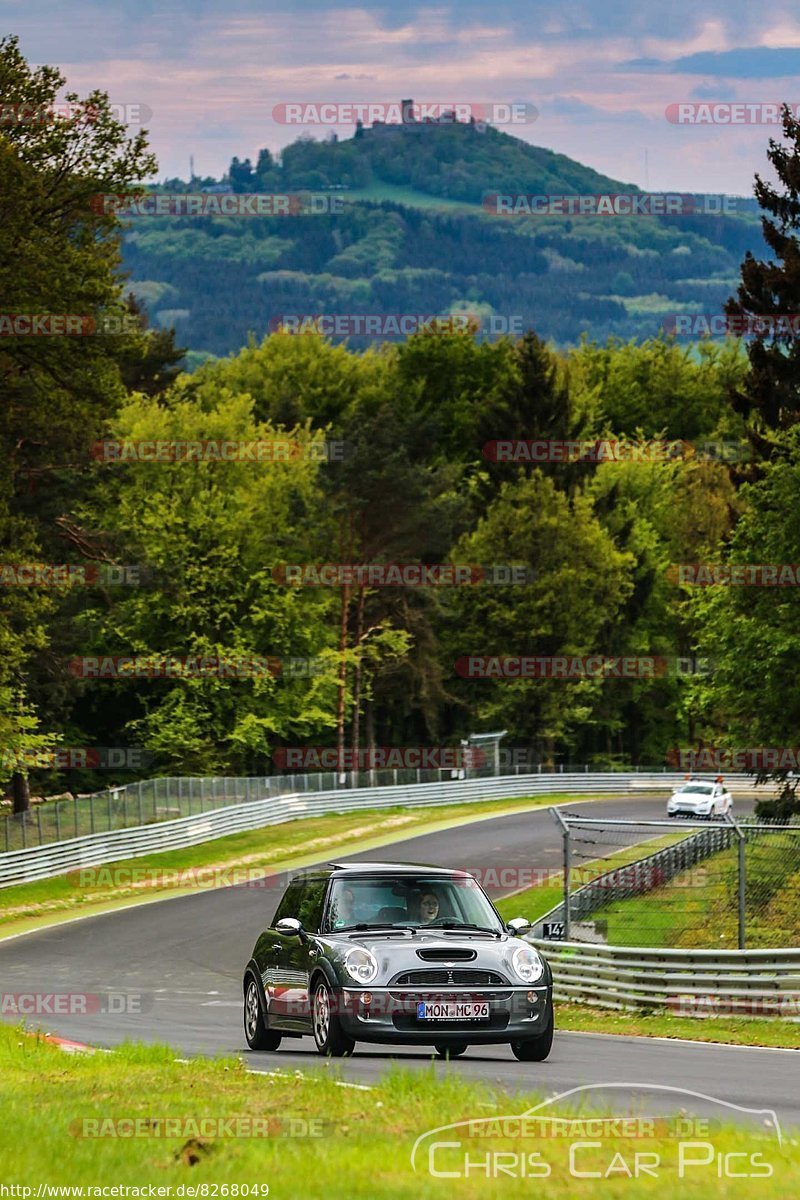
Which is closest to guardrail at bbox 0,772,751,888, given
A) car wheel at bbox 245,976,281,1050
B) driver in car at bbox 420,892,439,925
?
car wheel at bbox 245,976,281,1050

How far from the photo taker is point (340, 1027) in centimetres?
1452

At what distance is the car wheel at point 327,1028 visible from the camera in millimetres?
14555

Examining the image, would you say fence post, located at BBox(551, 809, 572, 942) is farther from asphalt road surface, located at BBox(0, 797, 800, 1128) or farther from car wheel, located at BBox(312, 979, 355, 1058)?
car wheel, located at BBox(312, 979, 355, 1058)

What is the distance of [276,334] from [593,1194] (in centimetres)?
9256

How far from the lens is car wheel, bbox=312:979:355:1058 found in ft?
47.8

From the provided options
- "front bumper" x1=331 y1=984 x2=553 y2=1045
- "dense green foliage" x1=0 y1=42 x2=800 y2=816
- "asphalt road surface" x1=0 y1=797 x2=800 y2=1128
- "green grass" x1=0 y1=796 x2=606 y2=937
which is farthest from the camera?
"dense green foliage" x1=0 y1=42 x2=800 y2=816

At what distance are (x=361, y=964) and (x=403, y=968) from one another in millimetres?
334

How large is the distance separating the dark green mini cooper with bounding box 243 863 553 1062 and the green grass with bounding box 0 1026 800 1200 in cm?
229

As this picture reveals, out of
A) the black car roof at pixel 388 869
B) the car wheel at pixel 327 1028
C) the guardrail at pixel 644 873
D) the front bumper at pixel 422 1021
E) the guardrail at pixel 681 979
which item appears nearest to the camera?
the front bumper at pixel 422 1021

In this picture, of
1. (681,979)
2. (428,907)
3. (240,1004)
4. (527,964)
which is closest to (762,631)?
(240,1004)

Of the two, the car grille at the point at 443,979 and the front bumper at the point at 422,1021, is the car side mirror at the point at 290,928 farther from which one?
the car grille at the point at 443,979

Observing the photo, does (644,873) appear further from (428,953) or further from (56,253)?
(56,253)

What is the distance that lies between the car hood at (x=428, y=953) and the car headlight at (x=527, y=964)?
4cm

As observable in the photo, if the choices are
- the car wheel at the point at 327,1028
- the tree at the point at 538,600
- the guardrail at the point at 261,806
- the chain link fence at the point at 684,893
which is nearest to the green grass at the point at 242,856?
the guardrail at the point at 261,806
